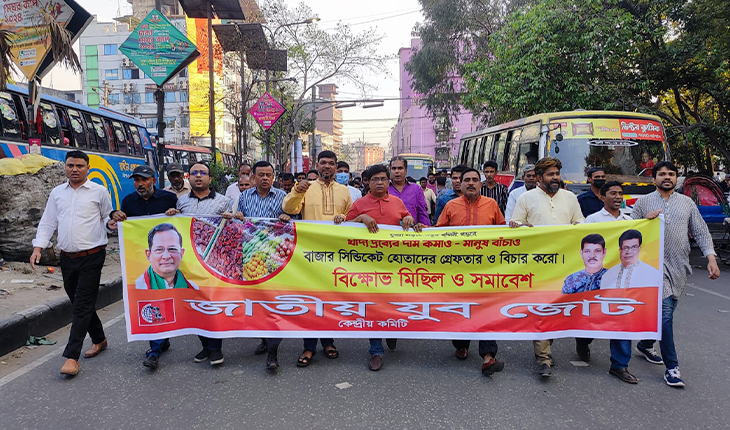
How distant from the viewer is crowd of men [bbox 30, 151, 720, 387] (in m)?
4.33

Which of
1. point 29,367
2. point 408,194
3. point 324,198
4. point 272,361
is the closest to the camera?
point 272,361

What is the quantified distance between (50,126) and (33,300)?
7.09 meters

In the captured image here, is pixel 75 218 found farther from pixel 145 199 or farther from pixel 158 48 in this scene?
pixel 158 48

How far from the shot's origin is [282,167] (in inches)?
1123

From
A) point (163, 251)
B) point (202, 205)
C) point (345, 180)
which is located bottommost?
point (163, 251)

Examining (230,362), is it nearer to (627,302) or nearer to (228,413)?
(228,413)

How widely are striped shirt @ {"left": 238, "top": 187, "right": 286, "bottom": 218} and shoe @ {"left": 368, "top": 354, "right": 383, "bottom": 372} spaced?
1.57 meters

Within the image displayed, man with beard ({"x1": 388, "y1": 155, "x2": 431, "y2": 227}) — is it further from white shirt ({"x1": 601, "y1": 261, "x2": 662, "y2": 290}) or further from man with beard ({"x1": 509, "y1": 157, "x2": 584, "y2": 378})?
white shirt ({"x1": 601, "y1": 261, "x2": 662, "y2": 290})

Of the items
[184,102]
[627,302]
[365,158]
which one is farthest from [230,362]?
[365,158]

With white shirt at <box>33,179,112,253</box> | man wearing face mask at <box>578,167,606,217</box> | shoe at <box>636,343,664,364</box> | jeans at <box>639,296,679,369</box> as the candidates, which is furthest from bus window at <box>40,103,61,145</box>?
jeans at <box>639,296,679,369</box>

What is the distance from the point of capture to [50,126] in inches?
467

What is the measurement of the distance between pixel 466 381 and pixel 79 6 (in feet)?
26.1

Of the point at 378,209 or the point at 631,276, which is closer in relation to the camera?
the point at 631,276

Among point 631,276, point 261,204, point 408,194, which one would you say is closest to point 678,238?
point 631,276
